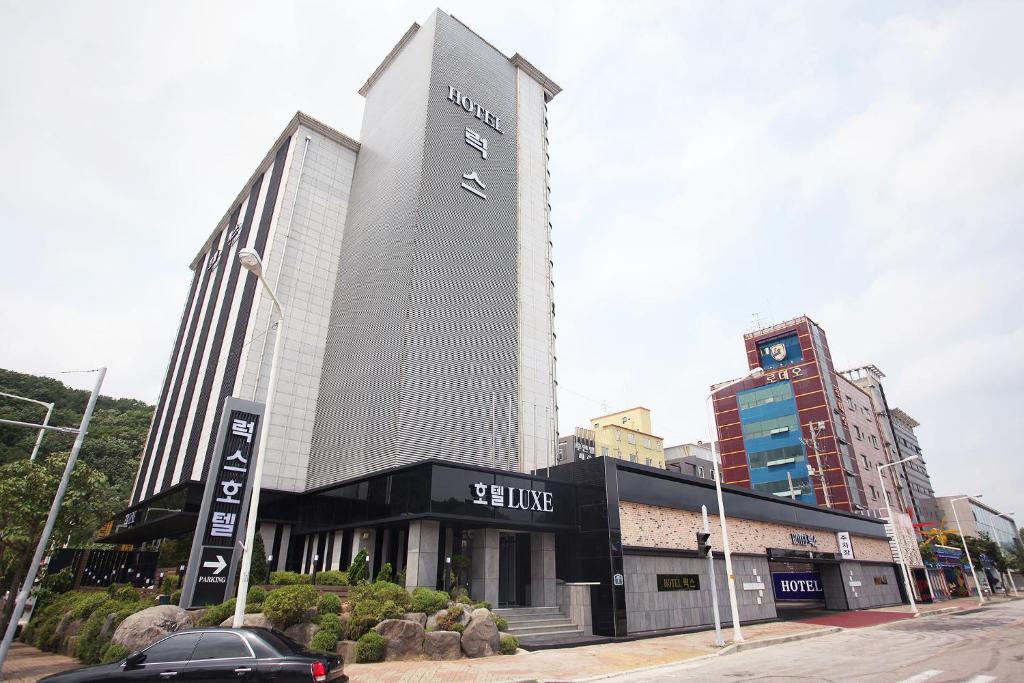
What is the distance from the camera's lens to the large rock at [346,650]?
1560 cm

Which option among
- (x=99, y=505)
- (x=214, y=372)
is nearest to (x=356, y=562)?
(x=99, y=505)

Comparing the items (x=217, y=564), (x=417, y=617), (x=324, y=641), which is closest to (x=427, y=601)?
(x=417, y=617)

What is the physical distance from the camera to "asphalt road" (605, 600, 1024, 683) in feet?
41.9

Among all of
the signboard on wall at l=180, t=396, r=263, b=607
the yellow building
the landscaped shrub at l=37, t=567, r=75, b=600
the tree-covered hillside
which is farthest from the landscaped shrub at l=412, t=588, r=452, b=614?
the yellow building

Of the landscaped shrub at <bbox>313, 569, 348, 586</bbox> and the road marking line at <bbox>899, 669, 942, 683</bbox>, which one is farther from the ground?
the landscaped shrub at <bbox>313, 569, 348, 586</bbox>

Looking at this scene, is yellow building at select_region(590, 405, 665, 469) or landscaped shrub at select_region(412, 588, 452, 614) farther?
yellow building at select_region(590, 405, 665, 469)

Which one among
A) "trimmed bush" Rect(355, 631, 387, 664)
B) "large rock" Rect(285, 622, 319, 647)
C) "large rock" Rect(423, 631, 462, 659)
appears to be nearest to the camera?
"trimmed bush" Rect(355, 631, 387, 664)

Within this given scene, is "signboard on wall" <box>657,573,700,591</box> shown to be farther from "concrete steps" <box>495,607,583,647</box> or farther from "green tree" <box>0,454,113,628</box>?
"green tree" <box>0,454,113,628</box>

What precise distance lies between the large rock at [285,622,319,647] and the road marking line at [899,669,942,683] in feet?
51.5

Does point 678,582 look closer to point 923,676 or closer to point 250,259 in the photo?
point 923,676

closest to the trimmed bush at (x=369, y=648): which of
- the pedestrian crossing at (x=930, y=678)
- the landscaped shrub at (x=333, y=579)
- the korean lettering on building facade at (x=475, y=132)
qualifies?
the landscaped shrub at (x=333, y=579)

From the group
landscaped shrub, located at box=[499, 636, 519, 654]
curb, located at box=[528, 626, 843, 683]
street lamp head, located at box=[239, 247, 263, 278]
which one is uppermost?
street lamp head, located at box=[239, 247, 263, 278]

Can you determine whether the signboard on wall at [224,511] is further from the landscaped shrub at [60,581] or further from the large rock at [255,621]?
the landscaped shrub at [60,581]

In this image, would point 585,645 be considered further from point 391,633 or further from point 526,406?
point 526,406
